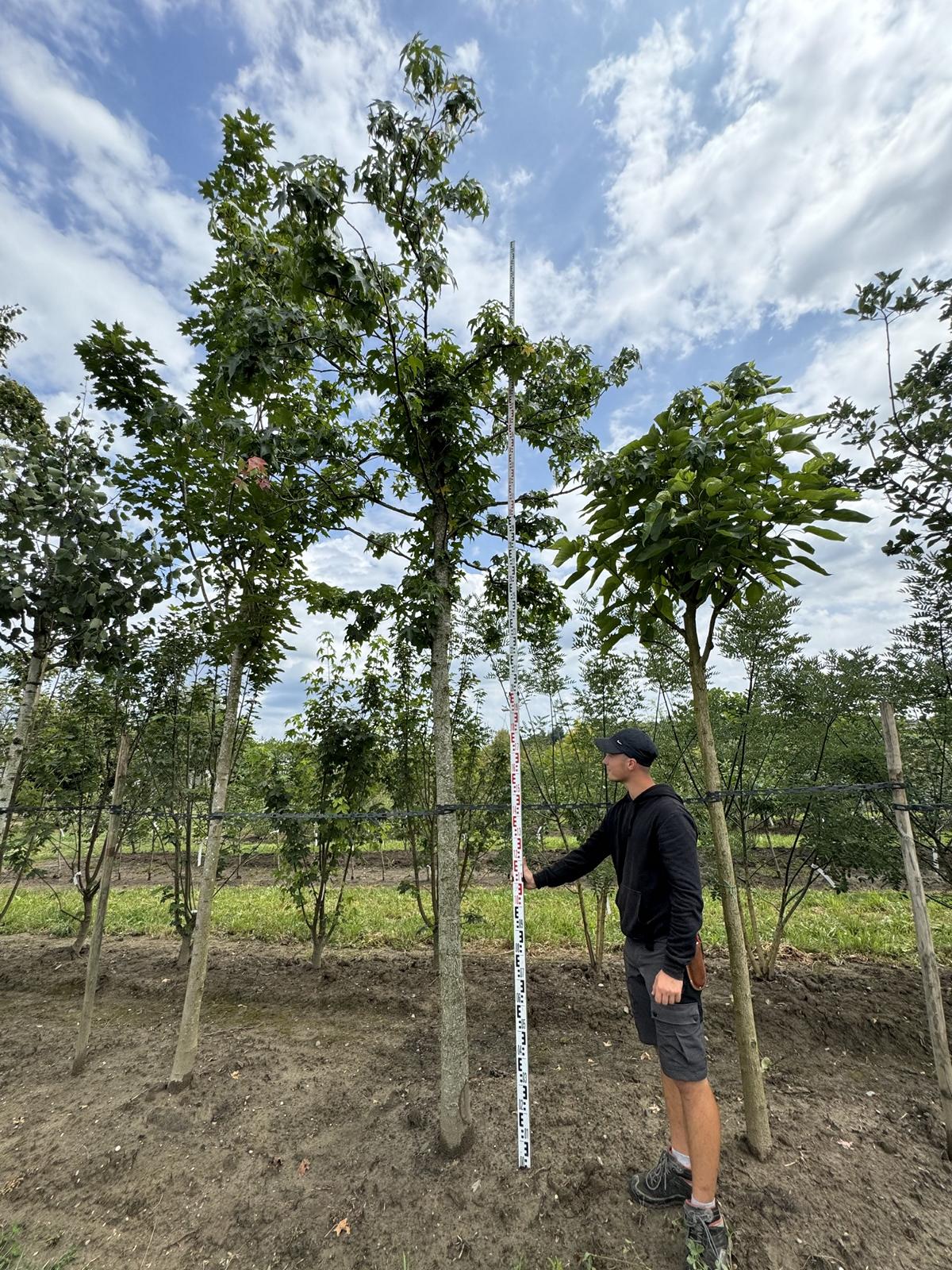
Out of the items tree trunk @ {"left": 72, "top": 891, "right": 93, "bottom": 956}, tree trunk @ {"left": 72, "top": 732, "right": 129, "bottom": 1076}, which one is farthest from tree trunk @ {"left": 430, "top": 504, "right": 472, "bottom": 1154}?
tree trunk @ {"left": 72, "top": 891, "right": 93, "bottom": 956}

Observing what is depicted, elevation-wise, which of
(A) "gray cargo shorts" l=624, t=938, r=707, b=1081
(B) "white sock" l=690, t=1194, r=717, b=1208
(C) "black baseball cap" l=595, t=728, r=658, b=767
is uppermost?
(C) "black baseball cap" l=595, t=728, r=658, b=767

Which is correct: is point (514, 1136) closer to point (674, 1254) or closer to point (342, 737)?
point (674, 1254)

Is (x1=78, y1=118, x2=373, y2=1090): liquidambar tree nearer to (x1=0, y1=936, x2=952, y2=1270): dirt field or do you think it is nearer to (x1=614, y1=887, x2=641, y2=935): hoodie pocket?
(x1=0, y1=936, x2=952, y2=1270): dirt field

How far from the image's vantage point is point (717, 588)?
8.78ft

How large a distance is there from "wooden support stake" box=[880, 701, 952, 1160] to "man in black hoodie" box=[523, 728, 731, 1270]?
1216 mm

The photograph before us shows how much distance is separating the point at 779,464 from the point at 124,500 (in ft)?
13.0

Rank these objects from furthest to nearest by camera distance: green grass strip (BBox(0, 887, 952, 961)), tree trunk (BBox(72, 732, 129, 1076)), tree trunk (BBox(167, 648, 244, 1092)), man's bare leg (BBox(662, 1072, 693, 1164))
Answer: green grass strip (BBox(0, 887, 952, 961)) → tree trunk (BBox(72, 732, 129, 1076)) → tree trunk (BBox(167, 648, 244, 1092)) → man's bare leg (BBox(662, 1072, 693, 1164))

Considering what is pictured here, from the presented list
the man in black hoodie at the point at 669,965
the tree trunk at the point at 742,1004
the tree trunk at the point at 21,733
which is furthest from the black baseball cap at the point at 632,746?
the tree trunk at the point at 21,733

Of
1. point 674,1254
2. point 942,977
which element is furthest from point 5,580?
point 942,977

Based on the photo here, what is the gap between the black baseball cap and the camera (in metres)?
2.32

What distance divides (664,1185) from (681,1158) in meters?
0.12

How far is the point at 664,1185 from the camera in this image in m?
2.20

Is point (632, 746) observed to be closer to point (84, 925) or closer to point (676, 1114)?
point (676, 1114)

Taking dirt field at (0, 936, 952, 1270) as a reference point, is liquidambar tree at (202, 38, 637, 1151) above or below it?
above
